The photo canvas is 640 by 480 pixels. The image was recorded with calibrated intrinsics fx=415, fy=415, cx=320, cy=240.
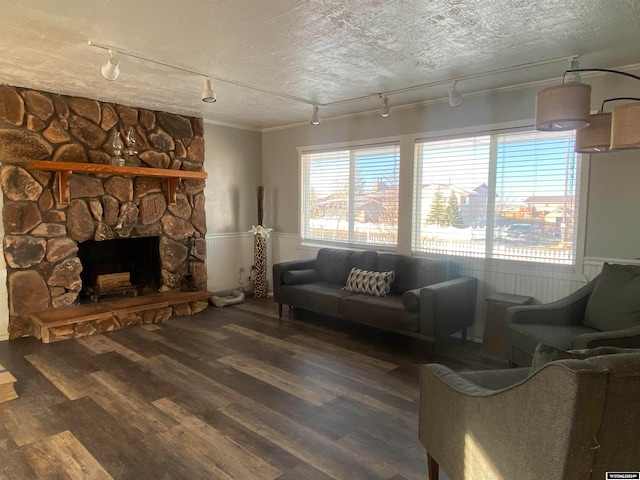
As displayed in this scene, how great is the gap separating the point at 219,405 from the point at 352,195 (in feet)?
10.6

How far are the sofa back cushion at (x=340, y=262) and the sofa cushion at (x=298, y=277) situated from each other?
163 millimetres

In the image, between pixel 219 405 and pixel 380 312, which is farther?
pixel 380 312

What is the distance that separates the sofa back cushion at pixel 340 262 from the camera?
488 cm

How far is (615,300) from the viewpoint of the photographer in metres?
2.96

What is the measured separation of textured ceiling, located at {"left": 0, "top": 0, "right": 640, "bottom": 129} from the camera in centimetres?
236

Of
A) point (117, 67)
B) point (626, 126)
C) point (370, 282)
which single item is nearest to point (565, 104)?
point (626, 126)

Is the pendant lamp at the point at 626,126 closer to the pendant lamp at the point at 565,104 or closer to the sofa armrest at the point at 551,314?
the pendant lamp at the point at 565,104

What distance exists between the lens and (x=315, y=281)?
520cm

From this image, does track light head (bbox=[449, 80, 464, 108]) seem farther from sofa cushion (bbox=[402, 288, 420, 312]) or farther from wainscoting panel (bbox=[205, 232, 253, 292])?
wainscoting panel (bbox=[205, 232, 253, 292])

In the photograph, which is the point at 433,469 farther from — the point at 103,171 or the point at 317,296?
the point at 103,171

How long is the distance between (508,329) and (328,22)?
2561 millimetres

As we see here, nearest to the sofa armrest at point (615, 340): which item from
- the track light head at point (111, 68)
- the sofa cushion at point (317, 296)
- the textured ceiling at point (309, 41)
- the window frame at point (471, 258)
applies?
the window frame at point (471, 258)

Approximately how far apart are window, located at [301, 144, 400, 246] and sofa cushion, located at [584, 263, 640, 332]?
217cm

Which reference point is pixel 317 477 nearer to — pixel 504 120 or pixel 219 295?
pixel 504 120
